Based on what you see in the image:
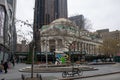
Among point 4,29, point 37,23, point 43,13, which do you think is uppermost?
point 43,13

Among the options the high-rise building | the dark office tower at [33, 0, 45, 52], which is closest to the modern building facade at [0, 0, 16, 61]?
the high-rise building

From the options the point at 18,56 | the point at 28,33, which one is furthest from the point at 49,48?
the point at 28,33

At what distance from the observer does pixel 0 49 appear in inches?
2053

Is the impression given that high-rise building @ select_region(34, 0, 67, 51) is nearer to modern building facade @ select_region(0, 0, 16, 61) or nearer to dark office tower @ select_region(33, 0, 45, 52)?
dark office tower @ select_region(33, 0, 45, 52)

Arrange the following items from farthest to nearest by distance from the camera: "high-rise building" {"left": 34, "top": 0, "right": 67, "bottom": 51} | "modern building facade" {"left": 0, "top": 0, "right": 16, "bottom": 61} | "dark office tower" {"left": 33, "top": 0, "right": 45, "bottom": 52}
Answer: "modern building facade" {"left": 0, "top": 0, "right": 16, "bottom": 61} → "high-rise building" {"left": 34, "top": 0, "right": 67, "bottom": 51} → "dark office tower" {"left": 33, "top": 0, "right": 45, "bottom": 52}

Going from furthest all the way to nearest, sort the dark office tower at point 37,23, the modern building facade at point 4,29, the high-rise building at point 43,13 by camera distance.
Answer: the modern building facade at point 4,29 < the high-rise building at point 43,13 < the dark office tower at point 37,23

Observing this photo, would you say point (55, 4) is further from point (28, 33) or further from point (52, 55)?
point (28, 33)

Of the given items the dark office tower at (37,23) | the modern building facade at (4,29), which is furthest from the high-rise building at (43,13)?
the modern building facade at (4,29)

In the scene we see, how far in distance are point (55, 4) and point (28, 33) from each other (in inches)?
2580

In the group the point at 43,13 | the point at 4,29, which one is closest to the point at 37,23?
the point at 43,13

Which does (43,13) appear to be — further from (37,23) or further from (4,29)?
(37,23)

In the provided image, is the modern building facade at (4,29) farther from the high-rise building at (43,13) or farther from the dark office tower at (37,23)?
the dark office tower at (37,23)

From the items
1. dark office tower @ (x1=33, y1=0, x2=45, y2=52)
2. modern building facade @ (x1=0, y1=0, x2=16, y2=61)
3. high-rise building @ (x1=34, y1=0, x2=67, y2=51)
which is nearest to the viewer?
dark office tower @ (x1=33, y1=0, x2=45, y2=52)

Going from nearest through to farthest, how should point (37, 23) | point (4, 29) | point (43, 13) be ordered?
point (37, 23), point (43, 13), point (4, 29)
